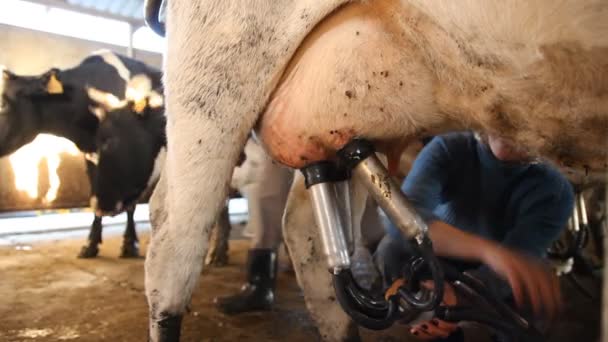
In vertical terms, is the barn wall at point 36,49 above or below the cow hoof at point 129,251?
above

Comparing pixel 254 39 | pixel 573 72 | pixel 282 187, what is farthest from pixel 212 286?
pixel 573 72

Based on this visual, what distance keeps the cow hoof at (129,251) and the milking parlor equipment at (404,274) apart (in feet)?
8.48

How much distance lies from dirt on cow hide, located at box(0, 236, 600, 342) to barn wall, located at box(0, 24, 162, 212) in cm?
249

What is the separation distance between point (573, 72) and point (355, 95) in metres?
0.40

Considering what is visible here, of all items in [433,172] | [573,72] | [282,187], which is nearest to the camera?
[573,72]

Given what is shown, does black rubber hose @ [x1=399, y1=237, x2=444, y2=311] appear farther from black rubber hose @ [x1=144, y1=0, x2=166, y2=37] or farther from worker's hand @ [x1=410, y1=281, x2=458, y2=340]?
black rubber hose @ [x1=144, y1=0, x2=166, y2=37]

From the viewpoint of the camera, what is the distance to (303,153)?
1089mm

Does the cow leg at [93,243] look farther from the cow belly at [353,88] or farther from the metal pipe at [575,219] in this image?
the metal pipe at [575,219]

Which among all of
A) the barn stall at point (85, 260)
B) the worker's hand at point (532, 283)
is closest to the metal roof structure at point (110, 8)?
the barn stall at point (85, 260)

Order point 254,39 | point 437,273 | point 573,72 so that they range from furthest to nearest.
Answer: point 254,39
point 437,273
point 573,72

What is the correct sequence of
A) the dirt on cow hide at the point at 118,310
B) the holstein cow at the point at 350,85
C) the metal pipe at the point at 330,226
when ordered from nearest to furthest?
the holstein cow at the point at 350,85
the metal pipe at the point at 330,226
the dirt on cow hide at the point at 118,310

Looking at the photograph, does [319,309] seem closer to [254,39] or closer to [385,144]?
[385,144]

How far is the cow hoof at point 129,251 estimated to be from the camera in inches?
131

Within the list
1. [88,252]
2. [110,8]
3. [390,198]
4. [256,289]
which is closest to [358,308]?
[390,198]
